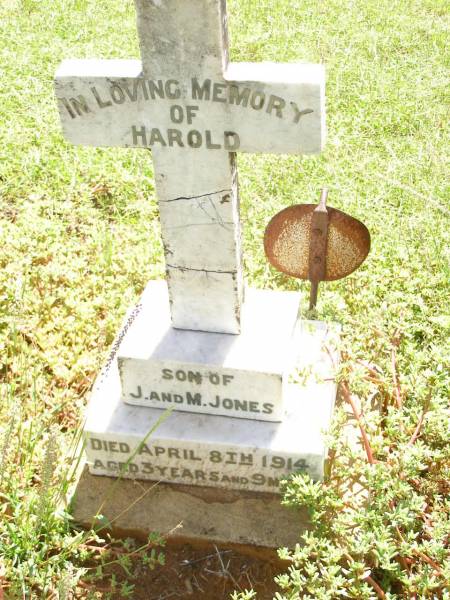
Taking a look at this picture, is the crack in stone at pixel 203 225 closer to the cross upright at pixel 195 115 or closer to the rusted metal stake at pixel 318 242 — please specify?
the cross upright at pixel 195 115

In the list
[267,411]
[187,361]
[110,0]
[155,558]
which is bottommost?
[155,558]

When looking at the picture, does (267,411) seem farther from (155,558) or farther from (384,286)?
(384,286)

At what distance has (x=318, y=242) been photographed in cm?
287

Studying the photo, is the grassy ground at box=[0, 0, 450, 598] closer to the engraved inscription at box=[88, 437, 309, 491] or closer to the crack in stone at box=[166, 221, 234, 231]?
the engraved inscription at box=[88, 437, 309, 491]

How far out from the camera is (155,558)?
2.61 metres

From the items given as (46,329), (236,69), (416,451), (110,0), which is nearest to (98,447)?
(46,329)

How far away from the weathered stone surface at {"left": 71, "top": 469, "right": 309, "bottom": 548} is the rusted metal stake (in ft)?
2.97

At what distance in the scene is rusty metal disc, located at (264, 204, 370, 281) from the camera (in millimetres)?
2812

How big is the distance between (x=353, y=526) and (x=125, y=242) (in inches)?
89.2

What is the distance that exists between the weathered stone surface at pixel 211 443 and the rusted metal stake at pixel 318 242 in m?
0.48

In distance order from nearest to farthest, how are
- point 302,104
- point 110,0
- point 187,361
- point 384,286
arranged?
point 302,104, point 187,361, point 384,286, point 110,0

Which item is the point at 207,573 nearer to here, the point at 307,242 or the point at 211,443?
the point at 211,443

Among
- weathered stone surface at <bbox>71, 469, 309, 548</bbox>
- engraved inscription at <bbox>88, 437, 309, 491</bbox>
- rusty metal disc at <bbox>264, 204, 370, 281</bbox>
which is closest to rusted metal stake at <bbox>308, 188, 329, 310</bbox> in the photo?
rusty metal disc at <bbox>264, 204, 370, 281</bbox>

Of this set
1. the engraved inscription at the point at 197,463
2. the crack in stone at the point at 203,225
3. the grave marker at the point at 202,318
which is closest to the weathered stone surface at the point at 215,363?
the grave marker at the point at 202,318
